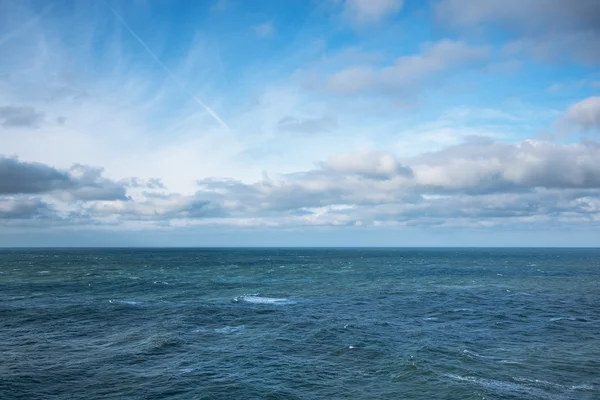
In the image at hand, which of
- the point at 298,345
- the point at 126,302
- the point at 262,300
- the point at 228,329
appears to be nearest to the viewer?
the point at 298,345

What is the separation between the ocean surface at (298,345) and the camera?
41812 mm

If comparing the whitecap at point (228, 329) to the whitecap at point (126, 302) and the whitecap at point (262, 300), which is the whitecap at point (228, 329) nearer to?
the whitecap at point (262, 300)

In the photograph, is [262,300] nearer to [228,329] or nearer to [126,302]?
[228,329]

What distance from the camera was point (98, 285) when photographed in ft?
378

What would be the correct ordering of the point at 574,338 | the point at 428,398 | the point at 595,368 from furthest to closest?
the point at 574,338
the point at 595,368
the point at 428,398

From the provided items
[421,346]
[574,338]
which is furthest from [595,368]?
[421,346]

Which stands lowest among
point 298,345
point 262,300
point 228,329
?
point 298,345

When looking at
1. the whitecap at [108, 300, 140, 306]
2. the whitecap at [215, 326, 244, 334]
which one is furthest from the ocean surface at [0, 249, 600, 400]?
the whitecap at [215, 326, 244, 334]

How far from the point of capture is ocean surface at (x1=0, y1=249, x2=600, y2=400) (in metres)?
41.8

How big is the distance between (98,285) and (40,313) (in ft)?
131

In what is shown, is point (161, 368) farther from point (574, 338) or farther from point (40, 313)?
point (574, 338)

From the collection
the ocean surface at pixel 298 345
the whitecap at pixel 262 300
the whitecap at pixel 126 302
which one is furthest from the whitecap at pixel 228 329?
the whitecap at pixel 126 302

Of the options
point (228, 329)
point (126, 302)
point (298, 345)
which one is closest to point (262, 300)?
point (228, 329)

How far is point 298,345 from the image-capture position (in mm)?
56594
